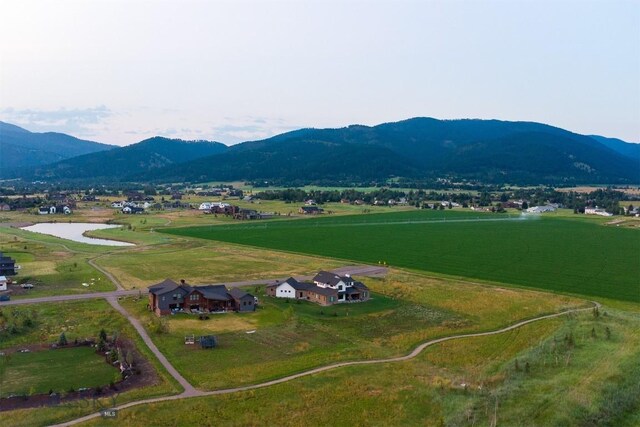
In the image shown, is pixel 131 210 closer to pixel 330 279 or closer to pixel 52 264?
pixel 52 264

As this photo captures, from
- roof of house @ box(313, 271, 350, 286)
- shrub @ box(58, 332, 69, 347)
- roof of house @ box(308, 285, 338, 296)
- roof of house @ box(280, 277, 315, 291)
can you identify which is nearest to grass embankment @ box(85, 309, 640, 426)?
shrub @ box(58, 332, 69, 347)

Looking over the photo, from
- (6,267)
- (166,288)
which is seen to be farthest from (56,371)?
(6,267)

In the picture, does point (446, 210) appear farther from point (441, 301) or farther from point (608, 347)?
point (608, 347)

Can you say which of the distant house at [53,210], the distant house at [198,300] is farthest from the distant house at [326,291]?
the distant house at [53,210]

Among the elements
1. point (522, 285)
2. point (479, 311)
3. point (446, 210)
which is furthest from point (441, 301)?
point (446, 210)

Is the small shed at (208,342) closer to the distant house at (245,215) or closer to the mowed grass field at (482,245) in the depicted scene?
the mowed grass field at (482,245)
